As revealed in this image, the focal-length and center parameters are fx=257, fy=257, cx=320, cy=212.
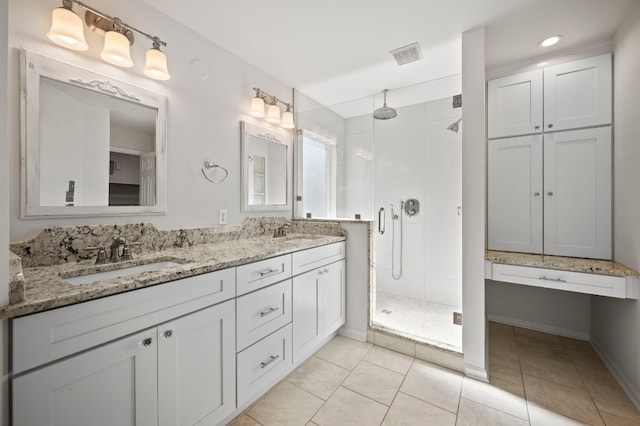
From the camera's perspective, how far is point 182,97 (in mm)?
1786

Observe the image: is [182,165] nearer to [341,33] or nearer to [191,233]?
[191,233]

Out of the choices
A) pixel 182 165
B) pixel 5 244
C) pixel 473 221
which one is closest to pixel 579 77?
pixel 473 221

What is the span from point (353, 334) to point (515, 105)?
2.55 m

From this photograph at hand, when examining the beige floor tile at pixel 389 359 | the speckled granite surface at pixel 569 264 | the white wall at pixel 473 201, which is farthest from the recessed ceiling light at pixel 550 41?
the beige floor tile at pixel 389 359

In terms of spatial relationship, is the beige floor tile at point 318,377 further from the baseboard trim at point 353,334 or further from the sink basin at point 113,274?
the sink basin at point 113,274

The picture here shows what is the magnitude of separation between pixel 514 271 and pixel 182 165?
2.52 meters

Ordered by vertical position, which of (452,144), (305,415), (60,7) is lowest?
(305,415)

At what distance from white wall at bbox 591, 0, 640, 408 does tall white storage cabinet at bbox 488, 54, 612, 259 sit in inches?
3.5

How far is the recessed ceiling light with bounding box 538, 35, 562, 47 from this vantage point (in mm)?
1936

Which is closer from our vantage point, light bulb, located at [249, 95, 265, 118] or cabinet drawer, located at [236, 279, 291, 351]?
cabinet drawer, located at [236, 279, 291, 351]

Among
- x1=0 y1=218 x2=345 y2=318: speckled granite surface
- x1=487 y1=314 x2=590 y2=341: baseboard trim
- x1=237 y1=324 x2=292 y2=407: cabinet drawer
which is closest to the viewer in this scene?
x1=0 y1=218 x2=345 y2=318: speckled granite surface

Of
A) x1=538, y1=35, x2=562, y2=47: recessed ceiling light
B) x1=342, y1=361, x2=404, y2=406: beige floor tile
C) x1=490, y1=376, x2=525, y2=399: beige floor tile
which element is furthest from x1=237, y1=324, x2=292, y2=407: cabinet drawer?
x1=538, y1=35, x2=562, y2=47: recessed ceiling light

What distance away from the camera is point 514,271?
190cm

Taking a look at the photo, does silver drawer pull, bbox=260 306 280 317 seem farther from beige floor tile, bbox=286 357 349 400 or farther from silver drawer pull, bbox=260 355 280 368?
beige floor tile, bbox=286 357 349 400
